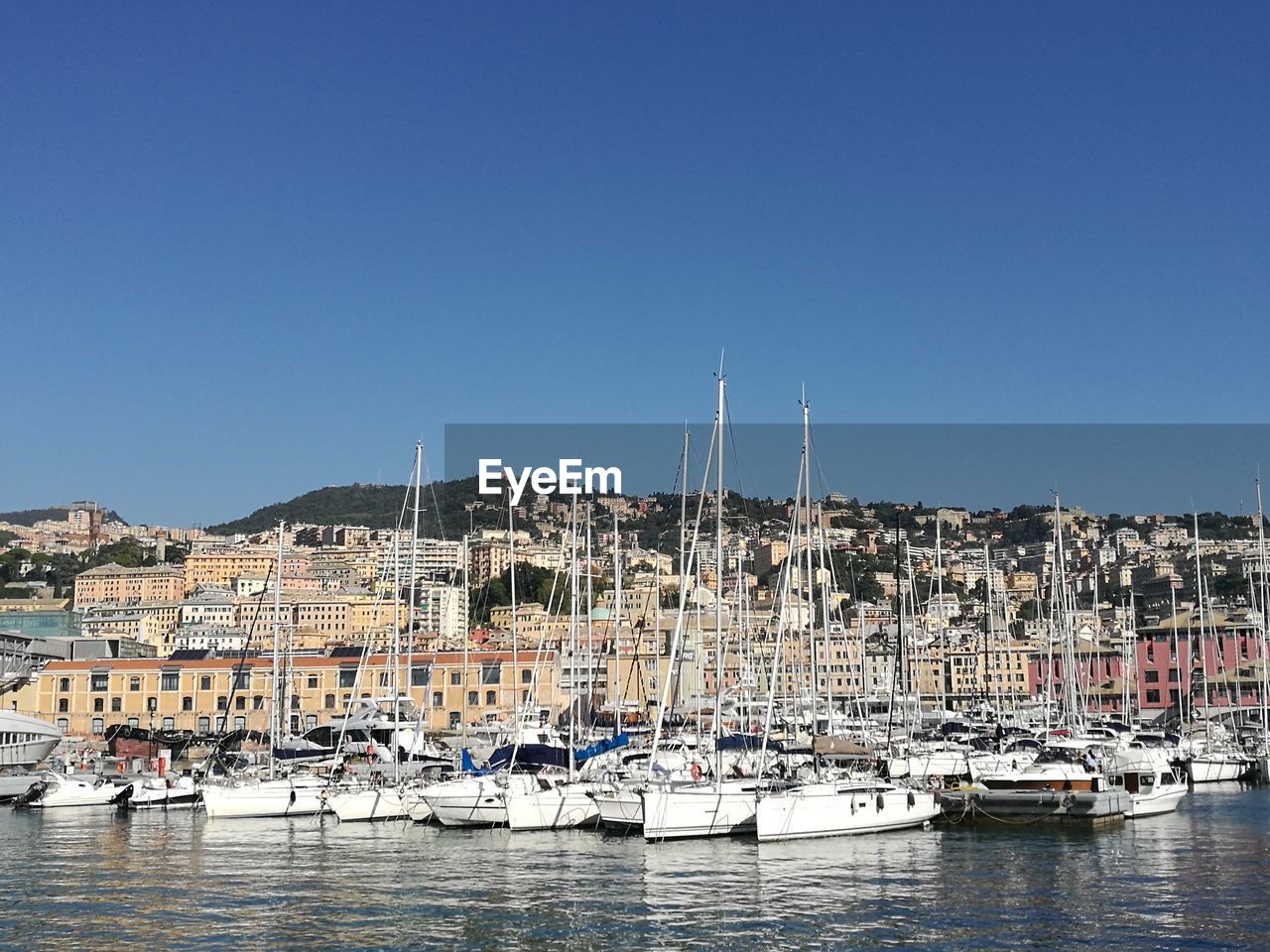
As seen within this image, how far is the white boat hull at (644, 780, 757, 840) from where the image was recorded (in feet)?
94.2

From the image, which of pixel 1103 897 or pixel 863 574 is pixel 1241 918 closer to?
pixel 1103 897

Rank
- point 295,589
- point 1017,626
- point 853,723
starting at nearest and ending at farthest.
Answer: point 853,723, point 1017,626, point 295,589

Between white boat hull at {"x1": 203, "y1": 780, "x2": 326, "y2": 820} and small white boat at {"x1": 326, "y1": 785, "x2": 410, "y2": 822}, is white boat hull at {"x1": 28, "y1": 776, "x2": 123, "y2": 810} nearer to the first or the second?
white boat hull at {"x1": 203, "y1": 780, "x2": 326, "y2": 820}

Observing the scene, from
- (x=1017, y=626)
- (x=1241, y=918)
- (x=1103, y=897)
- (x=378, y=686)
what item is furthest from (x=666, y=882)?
(x=1017, y=626)

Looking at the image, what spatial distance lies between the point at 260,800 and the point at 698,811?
43.0ft

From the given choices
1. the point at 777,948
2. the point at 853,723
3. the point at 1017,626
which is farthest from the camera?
the point at 1017,626

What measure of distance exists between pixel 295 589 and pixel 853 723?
124 meters

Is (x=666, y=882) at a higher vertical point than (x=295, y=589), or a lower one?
lower

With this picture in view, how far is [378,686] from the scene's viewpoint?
76.5 metres

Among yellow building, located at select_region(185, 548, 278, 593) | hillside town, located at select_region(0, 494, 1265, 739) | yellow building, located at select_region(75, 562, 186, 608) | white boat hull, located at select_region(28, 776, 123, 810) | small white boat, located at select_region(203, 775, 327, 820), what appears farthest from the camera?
yellow building, located at select_region(185, 548, 278, 593)

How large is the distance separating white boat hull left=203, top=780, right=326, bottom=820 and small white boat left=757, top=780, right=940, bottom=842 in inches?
511

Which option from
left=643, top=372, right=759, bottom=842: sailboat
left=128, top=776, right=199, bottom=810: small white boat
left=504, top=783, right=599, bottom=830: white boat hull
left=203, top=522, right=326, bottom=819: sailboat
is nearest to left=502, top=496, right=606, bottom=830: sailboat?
left=504, top=783, right=599, bottom=830: white boat hull

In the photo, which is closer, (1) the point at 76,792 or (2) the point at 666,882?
(2) the point at 666,882

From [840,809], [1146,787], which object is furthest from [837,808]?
[1146,787]
